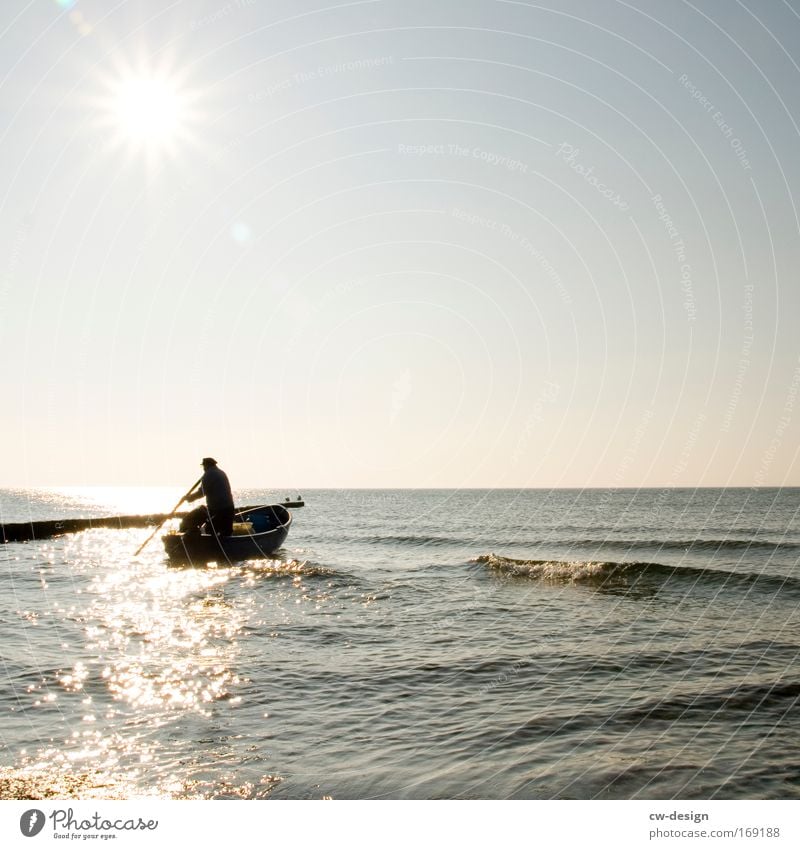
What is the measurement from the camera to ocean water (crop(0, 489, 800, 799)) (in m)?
7.78

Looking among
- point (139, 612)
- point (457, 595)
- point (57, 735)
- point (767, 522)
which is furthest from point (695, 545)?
point (57, 735)

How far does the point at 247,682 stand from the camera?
37.6 feet
